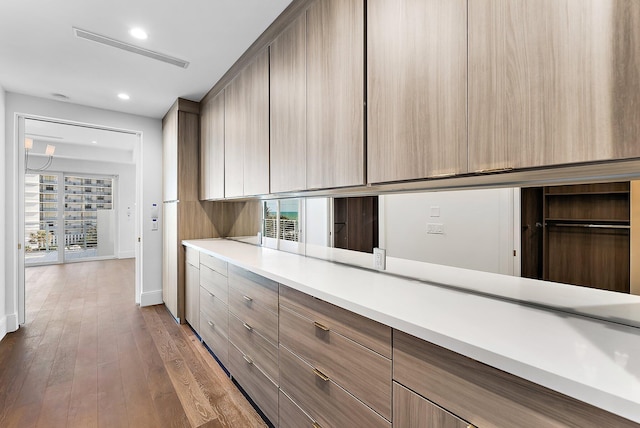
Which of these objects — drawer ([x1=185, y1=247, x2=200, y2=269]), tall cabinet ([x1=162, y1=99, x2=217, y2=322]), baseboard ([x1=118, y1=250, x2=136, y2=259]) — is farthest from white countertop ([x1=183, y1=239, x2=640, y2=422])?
baseboard ([x1=118, y1=250, x2=136, y2=259])

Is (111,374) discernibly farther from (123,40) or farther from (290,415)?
(123,40)

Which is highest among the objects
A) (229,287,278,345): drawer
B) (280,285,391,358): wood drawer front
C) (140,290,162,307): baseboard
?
(280,285,391,358): wood drawer front

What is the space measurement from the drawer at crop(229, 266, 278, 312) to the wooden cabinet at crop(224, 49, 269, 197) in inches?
24.9

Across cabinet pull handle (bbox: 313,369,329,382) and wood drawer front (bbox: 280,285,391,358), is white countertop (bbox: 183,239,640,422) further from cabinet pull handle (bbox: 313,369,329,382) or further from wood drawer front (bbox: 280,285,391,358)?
cabinet pull handle (bbox: 313,369,329,382)

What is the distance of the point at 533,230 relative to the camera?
1.19 m

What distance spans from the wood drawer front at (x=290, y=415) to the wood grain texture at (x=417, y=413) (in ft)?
1.90

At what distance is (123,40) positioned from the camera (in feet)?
7.32

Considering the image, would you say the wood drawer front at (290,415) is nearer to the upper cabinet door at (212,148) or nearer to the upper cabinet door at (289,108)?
the upper cabinet door at (289,108)

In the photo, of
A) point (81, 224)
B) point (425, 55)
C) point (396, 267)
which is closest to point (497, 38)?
point (425, 55)

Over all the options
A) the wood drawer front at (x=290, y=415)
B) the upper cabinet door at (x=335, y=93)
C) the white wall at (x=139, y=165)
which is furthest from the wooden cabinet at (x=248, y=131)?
the white wall at (x=139, y=165)

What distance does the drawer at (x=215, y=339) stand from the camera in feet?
7.49

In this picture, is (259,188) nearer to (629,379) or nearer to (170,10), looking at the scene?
(170,10)

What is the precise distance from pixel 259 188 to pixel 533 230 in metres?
1.74

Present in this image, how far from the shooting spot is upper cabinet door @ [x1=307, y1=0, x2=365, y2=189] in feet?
4.68
